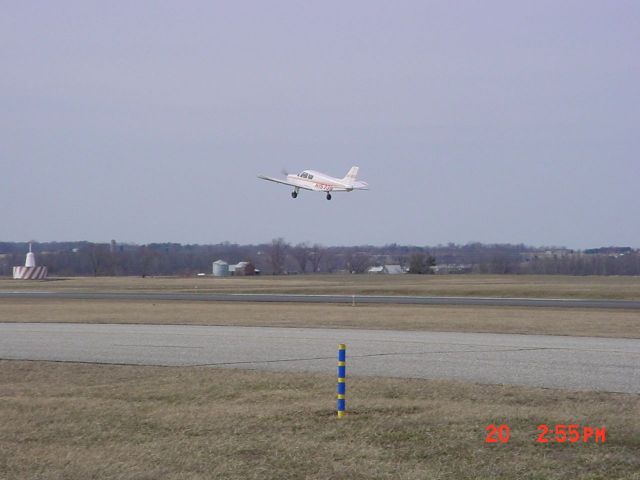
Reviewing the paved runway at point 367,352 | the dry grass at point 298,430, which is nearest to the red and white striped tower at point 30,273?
the paved runway at point 367,352

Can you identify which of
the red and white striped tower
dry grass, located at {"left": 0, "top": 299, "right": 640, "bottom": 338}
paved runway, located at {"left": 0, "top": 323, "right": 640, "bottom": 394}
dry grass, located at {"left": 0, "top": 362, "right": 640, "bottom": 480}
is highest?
the red and white striped tower

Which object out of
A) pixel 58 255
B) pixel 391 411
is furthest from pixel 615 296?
pixel 58 255

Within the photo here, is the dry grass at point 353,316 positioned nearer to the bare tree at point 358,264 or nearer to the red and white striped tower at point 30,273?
the red and white striped tower at point 30,273

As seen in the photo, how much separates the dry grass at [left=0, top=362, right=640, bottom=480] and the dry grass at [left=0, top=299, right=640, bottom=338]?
48.9 feet

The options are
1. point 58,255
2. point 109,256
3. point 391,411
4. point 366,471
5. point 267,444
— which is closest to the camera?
point 366,471

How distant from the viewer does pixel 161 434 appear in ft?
43.8

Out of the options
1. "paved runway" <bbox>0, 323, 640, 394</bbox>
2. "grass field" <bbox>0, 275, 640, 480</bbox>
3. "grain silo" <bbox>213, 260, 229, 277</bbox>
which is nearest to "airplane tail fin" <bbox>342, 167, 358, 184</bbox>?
"paved runway" <bbox>0, 323, 640, 394</bbox>

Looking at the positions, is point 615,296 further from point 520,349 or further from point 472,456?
point 472,456

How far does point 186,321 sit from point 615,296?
33.6 meters

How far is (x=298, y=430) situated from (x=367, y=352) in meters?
10.6

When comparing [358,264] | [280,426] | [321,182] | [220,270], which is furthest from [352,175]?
[358,264]

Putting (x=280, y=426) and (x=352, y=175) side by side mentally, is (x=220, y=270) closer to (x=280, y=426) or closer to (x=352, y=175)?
(x=352, y=175)

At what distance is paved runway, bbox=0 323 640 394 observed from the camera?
63.1 feet
